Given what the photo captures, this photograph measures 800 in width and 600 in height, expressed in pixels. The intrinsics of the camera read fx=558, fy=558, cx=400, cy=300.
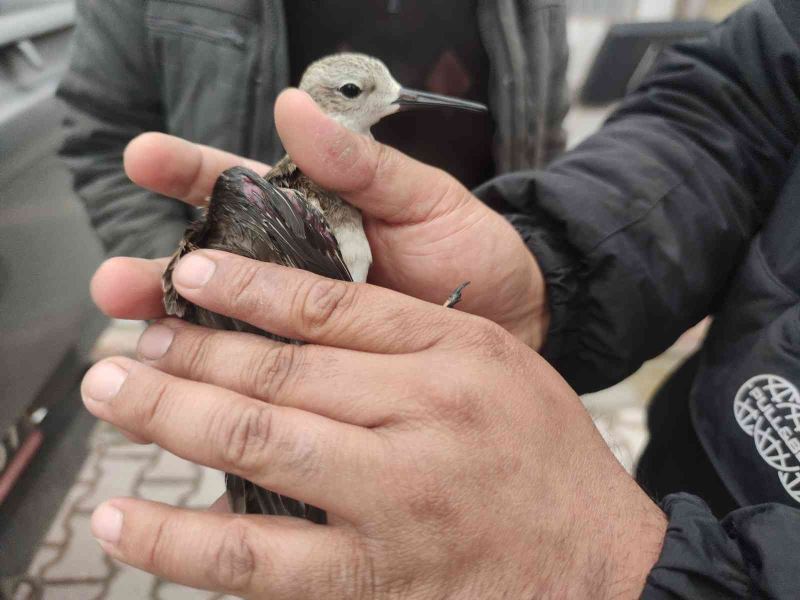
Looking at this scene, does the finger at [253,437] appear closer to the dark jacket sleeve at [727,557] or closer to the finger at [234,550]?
the finger at [234,550]

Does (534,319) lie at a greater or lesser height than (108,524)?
lesser

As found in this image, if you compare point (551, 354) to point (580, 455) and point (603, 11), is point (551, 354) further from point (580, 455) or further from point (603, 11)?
point (603, 11)

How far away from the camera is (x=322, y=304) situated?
0.88 metres

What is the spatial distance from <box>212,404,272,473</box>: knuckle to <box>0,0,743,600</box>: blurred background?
1336 mm

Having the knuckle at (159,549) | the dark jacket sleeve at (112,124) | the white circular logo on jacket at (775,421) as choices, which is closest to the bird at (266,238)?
the knuckle at (159,549)

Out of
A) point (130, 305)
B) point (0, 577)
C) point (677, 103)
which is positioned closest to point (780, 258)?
point (677, 103)

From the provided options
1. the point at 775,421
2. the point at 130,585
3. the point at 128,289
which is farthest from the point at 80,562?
the point at 775,421

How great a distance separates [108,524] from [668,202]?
4.55ft

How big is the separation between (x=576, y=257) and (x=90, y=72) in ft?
5.46

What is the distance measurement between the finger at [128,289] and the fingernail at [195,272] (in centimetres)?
28

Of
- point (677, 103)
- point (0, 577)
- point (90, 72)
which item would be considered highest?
point (677, 103)

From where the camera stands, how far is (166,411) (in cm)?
82

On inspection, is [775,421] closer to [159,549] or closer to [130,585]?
[159,549]

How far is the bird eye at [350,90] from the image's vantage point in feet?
5.29
